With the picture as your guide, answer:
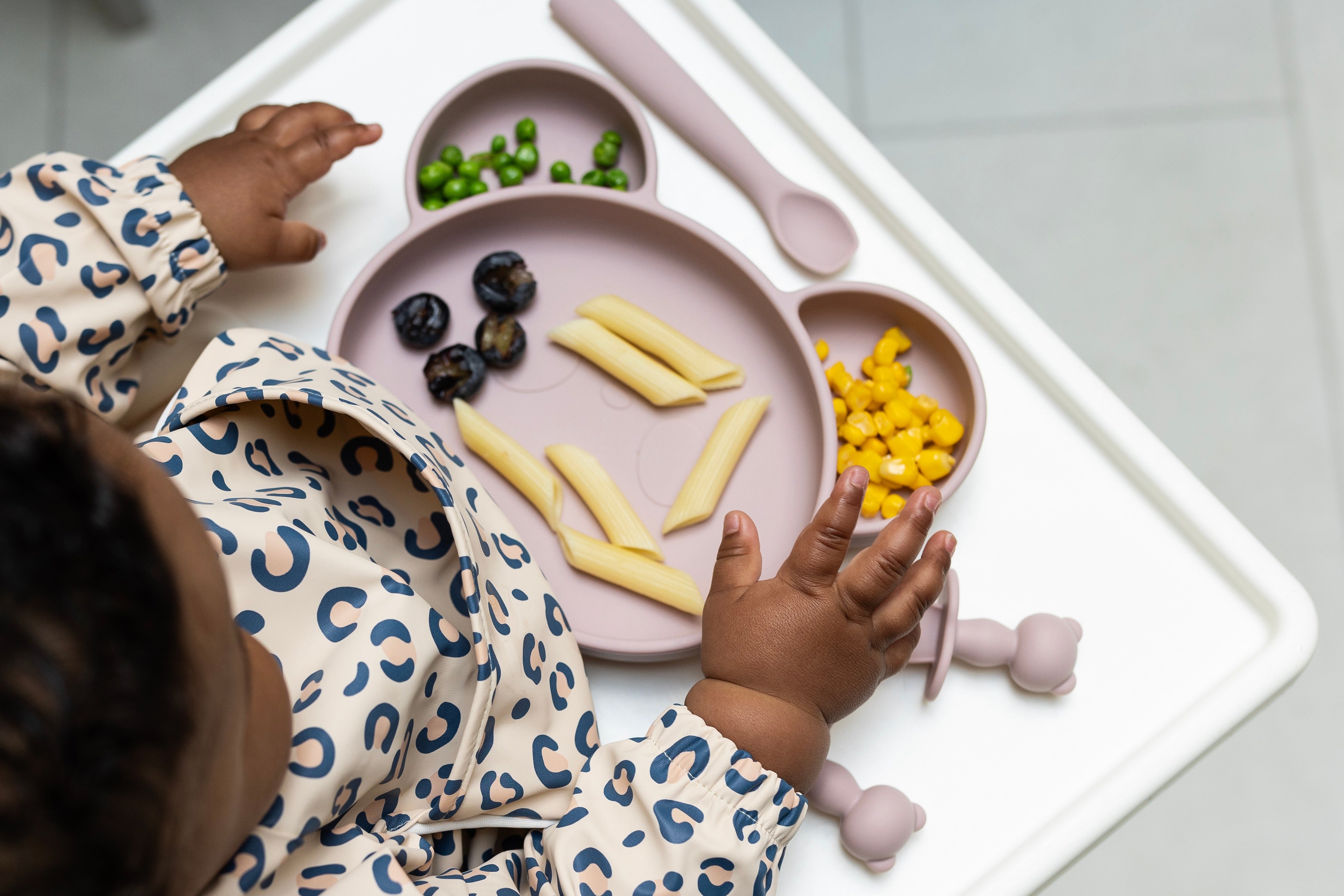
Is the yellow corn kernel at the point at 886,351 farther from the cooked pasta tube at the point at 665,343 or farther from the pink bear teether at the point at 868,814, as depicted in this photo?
the pink bear teether at the point at 868,814

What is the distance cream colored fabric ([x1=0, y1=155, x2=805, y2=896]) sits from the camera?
0.44 metres

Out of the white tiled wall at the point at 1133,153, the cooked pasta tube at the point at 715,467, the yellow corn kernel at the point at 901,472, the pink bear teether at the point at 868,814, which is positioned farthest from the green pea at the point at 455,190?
the white tiled wall at the point at 1133,153

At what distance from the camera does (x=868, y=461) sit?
597 millimetres

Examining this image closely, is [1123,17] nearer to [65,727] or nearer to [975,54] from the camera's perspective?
[975,54]

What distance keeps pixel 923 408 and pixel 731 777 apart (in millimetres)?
267

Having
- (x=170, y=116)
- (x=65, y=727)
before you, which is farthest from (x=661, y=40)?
(x=65, y=727)

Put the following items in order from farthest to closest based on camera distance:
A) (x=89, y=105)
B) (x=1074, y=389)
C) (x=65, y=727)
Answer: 1. (x=89, y=105)
2. (x=1074, y=389)
3. (x=65, y=727)

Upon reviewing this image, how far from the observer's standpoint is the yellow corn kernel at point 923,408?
1.96 feet

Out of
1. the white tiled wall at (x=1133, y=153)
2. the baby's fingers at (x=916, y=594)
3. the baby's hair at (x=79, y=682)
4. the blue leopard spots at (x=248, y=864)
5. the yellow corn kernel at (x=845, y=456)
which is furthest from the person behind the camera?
the white tiled wall at (x=1133, y=153)

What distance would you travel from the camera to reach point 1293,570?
3.79 ft

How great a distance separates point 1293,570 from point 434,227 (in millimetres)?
1123

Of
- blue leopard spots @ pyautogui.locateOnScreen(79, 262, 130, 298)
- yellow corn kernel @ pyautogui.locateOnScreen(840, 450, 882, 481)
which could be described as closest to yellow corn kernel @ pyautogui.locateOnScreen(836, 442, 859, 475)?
yellow corn kernel @ pyautogui.locateOnScreen(840, 450, 882, 481)

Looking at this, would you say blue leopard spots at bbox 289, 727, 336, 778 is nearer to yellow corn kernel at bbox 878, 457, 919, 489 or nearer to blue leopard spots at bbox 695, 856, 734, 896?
blue leopard spots at bbox 695, 856, 734, 896

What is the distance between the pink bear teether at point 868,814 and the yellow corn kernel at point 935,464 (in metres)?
0.19
